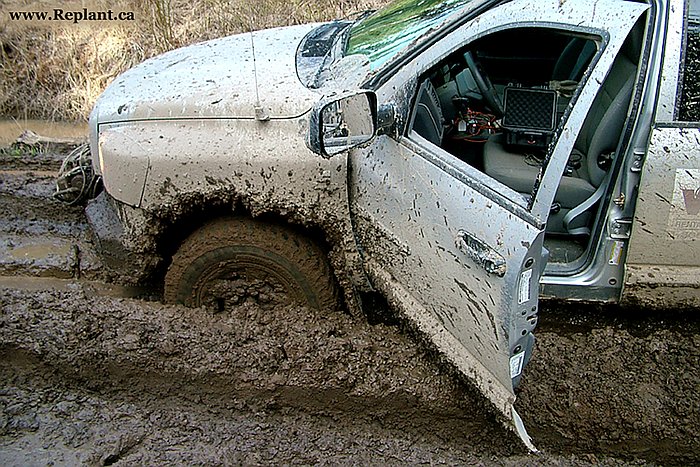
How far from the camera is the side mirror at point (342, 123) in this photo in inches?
84.7

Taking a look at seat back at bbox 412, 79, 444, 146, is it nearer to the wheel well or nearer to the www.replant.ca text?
the wheel well

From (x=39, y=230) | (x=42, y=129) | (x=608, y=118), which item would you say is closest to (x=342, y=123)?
(x=608, y=118)

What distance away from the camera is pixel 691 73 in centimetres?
249

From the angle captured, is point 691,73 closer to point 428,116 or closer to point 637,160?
point 637,160

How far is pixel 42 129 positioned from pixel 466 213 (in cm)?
580

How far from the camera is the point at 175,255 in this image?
3.03 meters

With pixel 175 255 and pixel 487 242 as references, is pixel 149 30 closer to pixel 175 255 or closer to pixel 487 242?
pixel 175 255

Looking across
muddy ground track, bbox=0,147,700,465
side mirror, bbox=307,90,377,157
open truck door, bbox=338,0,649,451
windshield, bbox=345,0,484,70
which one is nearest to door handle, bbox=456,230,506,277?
Answer: open truck door, bbox=338,0,649,451

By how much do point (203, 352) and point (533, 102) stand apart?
2.07m

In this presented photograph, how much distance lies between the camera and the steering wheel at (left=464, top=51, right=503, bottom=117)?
329 cm

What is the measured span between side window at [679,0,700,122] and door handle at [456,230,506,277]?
97 centimetres

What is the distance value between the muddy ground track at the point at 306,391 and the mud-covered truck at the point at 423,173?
201 mm

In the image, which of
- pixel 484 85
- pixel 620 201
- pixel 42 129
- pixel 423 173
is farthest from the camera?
pixel 42 129

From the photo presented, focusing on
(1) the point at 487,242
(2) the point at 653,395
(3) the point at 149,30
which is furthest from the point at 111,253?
(3) the point at 149,30
